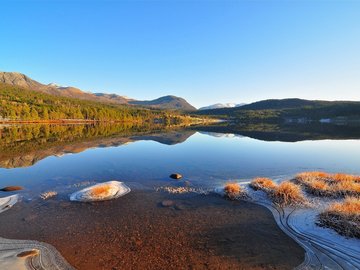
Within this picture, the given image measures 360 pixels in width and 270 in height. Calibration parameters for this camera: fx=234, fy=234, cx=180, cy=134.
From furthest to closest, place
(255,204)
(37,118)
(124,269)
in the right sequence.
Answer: (37,118) < (255,204) < (124,269)

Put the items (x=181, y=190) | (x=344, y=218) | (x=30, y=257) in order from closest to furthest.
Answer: (x=30, y=257) < (x=344, y=218) < (x=181, y=190)

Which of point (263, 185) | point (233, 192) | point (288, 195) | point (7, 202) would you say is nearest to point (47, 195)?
point (7, 202)

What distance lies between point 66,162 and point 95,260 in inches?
1250

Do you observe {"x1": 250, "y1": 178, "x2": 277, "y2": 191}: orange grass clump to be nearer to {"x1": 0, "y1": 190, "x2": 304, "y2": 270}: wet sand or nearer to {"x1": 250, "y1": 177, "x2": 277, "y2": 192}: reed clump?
{"x1": 250, "y1": 177, "x2": 277, "y2": 192}: reed clump

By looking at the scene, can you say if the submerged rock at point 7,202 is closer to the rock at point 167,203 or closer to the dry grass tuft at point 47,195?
the dry grass tuft at point 47,195

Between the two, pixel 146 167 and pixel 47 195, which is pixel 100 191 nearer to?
pixel 47 195

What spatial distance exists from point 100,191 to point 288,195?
17.4 meters

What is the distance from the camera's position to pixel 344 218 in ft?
50.2

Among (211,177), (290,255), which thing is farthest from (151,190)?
(290,255)

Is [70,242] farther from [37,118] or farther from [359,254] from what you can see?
[37,118]

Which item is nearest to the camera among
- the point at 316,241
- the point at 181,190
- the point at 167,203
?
the point at 316,241

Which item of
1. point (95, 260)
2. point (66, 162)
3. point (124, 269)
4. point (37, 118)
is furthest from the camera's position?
point (37, 118)

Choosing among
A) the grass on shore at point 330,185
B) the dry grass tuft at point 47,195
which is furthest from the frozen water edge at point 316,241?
the dry grass tuft at point 47,195

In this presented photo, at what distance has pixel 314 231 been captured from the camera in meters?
15.1
